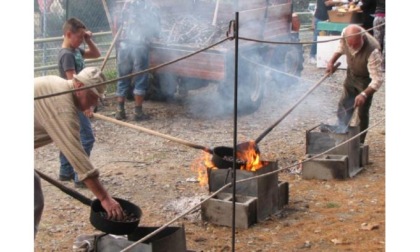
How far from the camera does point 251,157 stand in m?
5.98

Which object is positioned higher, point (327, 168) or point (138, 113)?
point (138, 113)

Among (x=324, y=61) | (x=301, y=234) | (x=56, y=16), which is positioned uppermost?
(x=56, y=16)

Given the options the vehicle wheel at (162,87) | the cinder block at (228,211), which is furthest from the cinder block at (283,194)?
the vehicle wheel at (162,87)

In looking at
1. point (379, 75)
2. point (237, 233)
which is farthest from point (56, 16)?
point (237, 233)

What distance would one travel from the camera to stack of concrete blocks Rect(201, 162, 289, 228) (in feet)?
18.0

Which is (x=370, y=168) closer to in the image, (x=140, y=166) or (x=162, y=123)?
(x=140, y=166)

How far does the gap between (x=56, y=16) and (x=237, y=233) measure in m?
8.53

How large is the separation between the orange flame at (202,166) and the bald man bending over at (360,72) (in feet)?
6.02

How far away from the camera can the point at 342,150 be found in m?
6.93

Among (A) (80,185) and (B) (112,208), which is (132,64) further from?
(B) (112,208)

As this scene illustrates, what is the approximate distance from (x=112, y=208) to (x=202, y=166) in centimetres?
293

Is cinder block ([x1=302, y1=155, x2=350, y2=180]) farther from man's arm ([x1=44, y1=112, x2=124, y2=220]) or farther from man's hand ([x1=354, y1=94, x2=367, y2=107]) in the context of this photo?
man's arm ([x1=44, y1=112, x2=124, y2=220])

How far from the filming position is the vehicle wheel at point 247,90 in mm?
9742

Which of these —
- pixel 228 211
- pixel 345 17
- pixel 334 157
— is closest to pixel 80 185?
pixel 228 211
